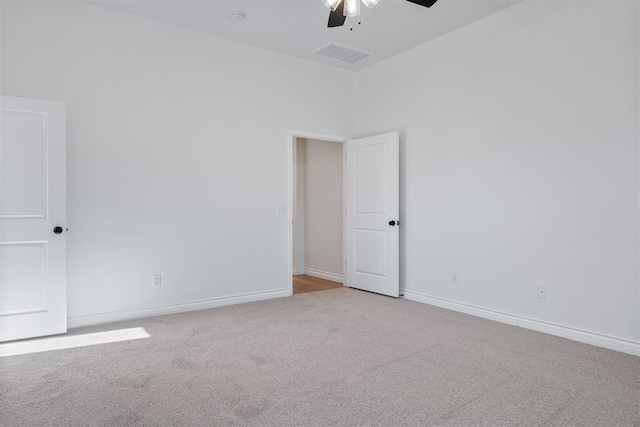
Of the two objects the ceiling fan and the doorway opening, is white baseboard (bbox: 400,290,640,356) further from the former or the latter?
the ceiling fan

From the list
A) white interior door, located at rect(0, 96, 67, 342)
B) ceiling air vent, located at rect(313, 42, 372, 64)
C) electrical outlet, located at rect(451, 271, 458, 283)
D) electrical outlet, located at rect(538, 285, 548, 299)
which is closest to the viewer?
white interior door, located at rect(0, 96, 67, 342)

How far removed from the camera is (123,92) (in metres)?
3.88

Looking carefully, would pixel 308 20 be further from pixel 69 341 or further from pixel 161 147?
pixel 69 341

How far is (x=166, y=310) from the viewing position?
4105 millimetres

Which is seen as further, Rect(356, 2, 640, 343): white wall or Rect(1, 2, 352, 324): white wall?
Rect(1, 2, 352, 324): white wall

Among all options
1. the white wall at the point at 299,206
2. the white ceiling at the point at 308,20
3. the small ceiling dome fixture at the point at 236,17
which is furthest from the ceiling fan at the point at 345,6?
the white wall at the point at 299,206

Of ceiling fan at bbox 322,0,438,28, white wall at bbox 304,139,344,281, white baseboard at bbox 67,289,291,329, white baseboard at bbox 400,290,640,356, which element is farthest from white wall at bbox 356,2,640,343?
white baseboard at bbox 67,289,291,329

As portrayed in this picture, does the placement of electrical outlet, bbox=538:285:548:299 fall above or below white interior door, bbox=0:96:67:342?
below

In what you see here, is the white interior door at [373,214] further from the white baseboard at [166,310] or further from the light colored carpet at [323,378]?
the light colored carpet at [323,378]

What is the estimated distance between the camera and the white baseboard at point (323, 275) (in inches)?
237

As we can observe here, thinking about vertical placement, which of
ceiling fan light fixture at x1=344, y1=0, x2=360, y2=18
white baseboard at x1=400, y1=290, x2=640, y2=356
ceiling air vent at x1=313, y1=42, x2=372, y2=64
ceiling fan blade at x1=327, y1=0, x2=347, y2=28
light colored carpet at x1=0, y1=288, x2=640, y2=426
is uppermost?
ceiling air vent at x1=313, y1=42, x2=372, y2=64

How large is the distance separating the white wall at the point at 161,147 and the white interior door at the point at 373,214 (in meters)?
0.87

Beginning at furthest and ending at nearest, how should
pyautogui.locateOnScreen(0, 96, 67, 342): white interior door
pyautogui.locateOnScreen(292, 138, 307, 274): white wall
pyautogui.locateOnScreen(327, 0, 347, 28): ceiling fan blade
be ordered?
pyautogui.locateOnScreen(292, 138, 307, 274): white wall < pyautogui.locateOnScreen(0, 96, 67, 342): white interior door < pyautogui.locateOnScreen(327, 0, 347, 28): ceiling fan blade

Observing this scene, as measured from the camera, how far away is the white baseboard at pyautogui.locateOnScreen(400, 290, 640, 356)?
3074 mm
